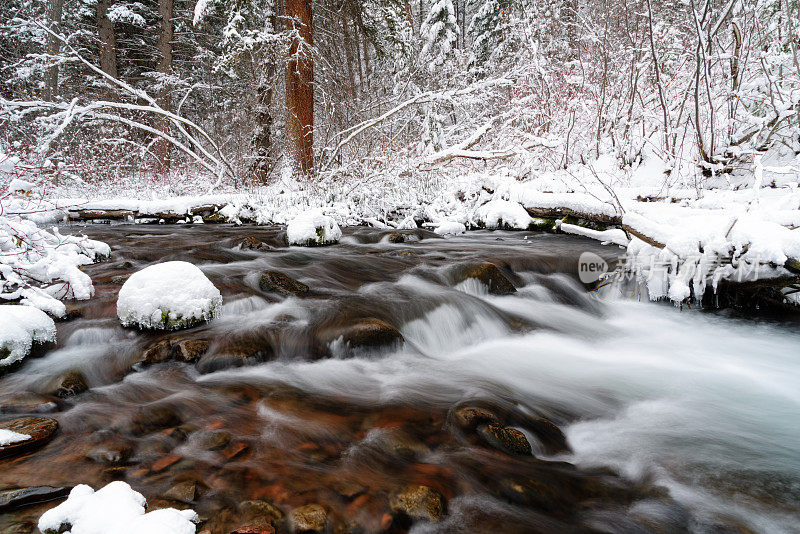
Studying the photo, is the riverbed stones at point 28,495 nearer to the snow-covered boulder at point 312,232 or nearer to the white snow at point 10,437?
the white snow at point 10,437

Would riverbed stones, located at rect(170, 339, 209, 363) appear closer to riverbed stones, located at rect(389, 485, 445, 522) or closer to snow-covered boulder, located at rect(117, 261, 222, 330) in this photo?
snow-covered boulder, located at rect(117, 261, 222, 330)

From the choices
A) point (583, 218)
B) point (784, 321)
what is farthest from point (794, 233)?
point (583, 218)

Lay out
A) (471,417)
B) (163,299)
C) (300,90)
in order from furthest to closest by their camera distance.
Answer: (300,90) → (163,299) → (471,417)

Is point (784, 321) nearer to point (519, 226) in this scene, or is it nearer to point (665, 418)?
point (665, 418)

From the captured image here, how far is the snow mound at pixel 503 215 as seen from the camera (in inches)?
274

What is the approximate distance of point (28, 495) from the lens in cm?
151

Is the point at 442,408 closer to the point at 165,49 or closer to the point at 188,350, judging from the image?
the point at 188,350

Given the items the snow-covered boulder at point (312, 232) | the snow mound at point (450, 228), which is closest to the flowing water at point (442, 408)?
the snow-covered boulder at point (312, 232)

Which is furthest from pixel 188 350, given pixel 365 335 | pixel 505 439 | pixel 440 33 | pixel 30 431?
pixel 440 33

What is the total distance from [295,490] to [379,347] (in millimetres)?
1532

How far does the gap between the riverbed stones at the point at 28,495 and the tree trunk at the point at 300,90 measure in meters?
8.04

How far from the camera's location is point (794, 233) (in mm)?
3109

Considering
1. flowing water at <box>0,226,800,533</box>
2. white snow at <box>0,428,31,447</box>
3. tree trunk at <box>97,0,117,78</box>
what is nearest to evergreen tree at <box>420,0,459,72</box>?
tree trunk at <box>97,0,117,78</box>

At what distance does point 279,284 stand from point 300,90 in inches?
246
